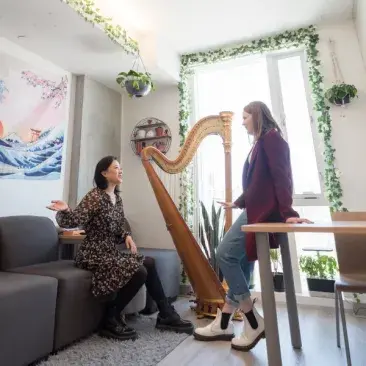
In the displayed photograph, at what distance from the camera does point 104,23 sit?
2566mm

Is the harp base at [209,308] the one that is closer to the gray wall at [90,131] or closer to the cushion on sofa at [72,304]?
the cushion on sofa at [72,304]

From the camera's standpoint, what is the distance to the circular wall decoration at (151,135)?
11.9ft

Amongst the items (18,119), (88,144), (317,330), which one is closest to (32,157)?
(18,119)

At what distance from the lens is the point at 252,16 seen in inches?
117

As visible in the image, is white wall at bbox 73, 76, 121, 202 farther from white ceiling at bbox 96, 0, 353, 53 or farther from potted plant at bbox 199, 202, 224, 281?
potted plant at bbox 199, 202, 224, 281

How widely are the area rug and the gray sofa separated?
68 mm

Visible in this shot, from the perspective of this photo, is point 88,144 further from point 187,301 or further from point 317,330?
point 317,330

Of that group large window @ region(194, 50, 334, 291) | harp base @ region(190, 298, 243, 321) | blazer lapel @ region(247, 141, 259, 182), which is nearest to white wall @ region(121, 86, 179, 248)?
large window @ region(194, 50, 334, 291)

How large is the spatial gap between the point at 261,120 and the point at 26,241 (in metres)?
1.98

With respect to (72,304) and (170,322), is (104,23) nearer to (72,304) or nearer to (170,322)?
(72,304)

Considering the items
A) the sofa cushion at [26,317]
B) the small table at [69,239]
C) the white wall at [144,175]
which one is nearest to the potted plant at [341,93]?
the white wall at [144,175]

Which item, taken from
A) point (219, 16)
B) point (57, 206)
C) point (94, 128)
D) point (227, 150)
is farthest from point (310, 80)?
point (57, 206)

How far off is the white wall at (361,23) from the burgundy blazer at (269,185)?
1791mm

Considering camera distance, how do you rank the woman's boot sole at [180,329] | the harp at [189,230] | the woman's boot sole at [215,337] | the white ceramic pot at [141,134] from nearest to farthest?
the woman's boot sole at [215,337], the woman's boot sole at [180,329], the harp at [189,230], the white ceramic pot at [141,134]
